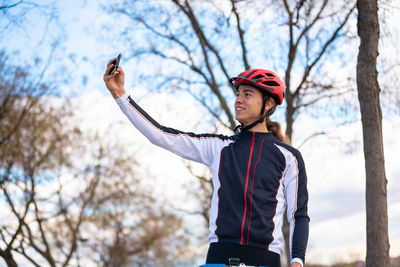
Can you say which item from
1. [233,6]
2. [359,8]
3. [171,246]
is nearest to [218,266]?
[359,8]

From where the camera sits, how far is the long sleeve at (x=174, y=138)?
2895 millimetres

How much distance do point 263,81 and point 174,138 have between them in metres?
0.77

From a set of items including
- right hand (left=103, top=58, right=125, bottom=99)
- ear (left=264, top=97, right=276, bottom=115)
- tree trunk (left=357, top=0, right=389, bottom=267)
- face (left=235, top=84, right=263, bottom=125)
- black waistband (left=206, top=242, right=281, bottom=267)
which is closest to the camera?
black waistband (left=206, top=242, right=281, bottom=267)

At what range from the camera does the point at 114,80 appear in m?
2.88

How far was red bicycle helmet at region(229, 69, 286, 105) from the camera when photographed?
319 cm

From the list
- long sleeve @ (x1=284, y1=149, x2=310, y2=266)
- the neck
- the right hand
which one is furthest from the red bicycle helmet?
the right hand

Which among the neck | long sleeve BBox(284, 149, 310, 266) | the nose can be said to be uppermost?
the nose

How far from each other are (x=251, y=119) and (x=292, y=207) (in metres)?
0.66

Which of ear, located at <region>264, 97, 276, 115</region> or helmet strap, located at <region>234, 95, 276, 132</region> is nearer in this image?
helmet strap, located at <region>234, 95, 276, 132</region>

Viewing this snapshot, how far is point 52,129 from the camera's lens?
53.2 ft

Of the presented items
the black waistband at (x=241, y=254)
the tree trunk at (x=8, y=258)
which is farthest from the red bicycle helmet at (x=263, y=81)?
the tree trunk at (x=8, y=258)

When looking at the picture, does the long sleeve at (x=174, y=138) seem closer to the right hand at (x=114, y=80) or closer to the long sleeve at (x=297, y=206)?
the right hand at (x=114, y=80)

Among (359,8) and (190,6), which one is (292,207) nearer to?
(359,8)

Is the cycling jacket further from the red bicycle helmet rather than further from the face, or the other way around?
the red bicycle helmet
